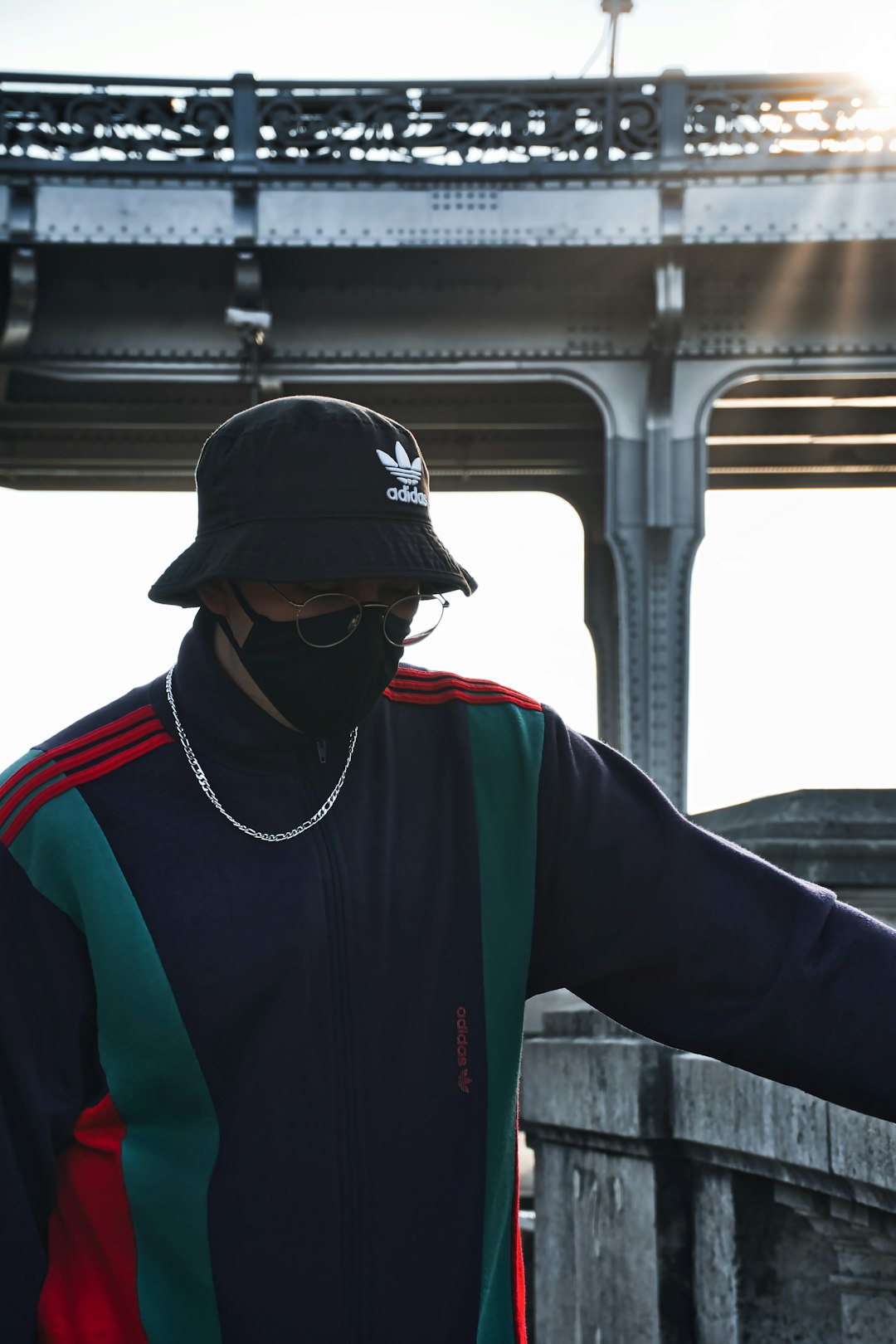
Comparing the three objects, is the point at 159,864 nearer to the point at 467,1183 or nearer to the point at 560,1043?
the point at 467,1183

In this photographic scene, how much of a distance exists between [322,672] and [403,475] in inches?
10.3

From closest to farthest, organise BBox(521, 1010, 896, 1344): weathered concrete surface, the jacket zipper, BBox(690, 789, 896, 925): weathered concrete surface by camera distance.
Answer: the jacket zipper < BBox(521, 1010, 896, 1344): weathered concrete surface < BBox(690, 789, 896, 925): weathered concrete surface

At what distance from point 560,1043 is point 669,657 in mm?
6774

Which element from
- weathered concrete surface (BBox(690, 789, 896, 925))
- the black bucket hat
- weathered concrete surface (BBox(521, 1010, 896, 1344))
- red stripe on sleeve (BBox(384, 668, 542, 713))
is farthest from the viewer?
weathered concrete surface (BBox(690, 789, 896, 925))

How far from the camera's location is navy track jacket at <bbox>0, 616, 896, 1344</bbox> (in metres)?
1.72

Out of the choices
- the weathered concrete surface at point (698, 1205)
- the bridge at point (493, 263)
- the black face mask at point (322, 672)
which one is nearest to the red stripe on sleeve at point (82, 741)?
the black face mask at point (322, 672)

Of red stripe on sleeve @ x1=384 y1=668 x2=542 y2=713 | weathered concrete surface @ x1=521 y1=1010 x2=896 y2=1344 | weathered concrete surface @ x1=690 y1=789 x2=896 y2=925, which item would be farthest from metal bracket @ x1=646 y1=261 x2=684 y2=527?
red stripe on sleeve @ x1=384 y1=668 x2=542 y2=713

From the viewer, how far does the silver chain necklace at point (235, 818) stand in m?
1.85

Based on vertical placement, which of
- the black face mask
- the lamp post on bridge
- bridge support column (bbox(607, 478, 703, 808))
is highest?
the lamp post on bridge

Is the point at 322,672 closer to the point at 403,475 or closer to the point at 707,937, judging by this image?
the point at 403,475

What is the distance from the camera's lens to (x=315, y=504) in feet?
6.05

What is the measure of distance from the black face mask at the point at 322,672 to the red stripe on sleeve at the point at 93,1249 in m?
0.51

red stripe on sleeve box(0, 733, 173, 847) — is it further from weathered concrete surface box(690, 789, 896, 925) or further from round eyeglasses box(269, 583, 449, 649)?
weathered concrete surface box(690, 789, 896, 925)

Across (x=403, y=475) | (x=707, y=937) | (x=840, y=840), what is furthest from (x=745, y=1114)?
(x=403, y=475)
